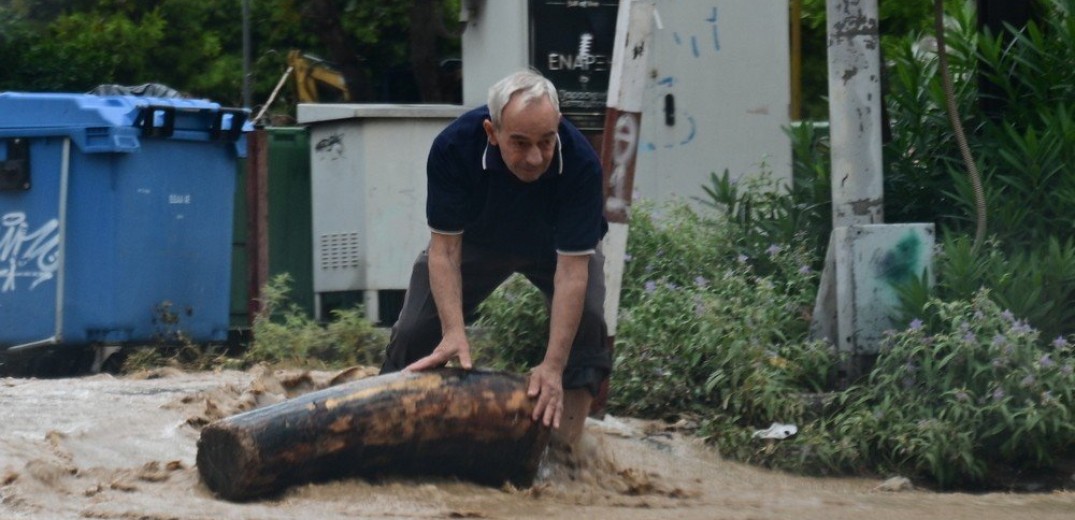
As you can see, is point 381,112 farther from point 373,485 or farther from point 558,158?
point 373,485

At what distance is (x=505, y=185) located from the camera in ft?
16.3

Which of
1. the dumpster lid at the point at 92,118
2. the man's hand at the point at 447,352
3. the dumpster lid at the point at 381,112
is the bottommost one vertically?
the man's hand at the point at 447,352

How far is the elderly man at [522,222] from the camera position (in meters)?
4.71

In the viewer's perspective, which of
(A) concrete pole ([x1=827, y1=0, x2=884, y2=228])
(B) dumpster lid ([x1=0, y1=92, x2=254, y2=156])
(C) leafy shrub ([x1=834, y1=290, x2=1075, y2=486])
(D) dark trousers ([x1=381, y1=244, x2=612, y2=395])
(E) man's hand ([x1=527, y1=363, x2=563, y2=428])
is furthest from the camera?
(B) dumpster lid ([x1=0, y1=92, x2=254, y2=156])

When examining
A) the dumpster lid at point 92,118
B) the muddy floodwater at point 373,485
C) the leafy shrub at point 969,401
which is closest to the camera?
the muddy floodwater at point 373,485

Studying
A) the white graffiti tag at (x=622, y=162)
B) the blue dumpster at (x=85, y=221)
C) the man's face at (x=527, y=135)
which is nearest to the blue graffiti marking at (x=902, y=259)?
the white graffiti tag at (x=622, y=162)

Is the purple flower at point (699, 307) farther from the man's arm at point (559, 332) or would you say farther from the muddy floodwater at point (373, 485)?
the man's arm at point (559, 332)

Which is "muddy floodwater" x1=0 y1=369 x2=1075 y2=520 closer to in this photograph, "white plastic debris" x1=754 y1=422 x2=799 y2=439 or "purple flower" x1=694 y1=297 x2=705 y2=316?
"white plastic debris" x1=754 y1=422 x2=799 y2=439

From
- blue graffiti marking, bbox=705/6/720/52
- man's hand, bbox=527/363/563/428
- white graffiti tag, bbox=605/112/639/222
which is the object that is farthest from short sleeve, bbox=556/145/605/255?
blue graffiti marking, bbox=705/6/720/52

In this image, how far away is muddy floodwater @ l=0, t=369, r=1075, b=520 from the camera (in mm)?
4574

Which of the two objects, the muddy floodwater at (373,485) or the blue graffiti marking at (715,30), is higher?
the blue graffiti marking at (715,30)

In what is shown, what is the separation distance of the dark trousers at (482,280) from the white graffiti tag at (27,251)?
11.9ft

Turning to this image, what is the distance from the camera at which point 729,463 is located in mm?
5891

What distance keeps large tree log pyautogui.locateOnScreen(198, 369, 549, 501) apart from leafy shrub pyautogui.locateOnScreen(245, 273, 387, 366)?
3295 mm
